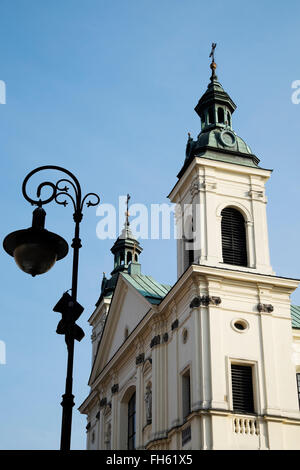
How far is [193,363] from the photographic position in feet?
85.2

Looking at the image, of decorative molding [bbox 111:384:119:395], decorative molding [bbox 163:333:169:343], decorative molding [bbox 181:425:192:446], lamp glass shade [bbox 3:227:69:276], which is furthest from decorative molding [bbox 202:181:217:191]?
lamp glass shade [bbox 3:227:69:276]

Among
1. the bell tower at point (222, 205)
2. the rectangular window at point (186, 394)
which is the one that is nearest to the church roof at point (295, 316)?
the bell tower at point (222, 205)

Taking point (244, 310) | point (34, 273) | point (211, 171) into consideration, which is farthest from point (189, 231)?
point (34, 273)

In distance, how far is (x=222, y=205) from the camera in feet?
96.2

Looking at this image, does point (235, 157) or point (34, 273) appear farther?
point (235, 157)

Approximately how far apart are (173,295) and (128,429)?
8305 mm

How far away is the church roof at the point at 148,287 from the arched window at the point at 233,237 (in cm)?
492

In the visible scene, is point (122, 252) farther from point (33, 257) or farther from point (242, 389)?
point (33, 257)

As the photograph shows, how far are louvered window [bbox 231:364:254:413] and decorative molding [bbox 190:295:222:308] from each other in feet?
7.60

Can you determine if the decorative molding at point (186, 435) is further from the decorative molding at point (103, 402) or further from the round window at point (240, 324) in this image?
the decorative molding at point (103, 402)

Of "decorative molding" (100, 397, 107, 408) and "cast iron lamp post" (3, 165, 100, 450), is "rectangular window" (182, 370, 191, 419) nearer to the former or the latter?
"decorative molding" (100, 397, 107, 408)

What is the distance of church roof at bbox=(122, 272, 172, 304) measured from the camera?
1292 inches

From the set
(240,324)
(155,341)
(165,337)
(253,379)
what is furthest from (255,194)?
(253,379)
